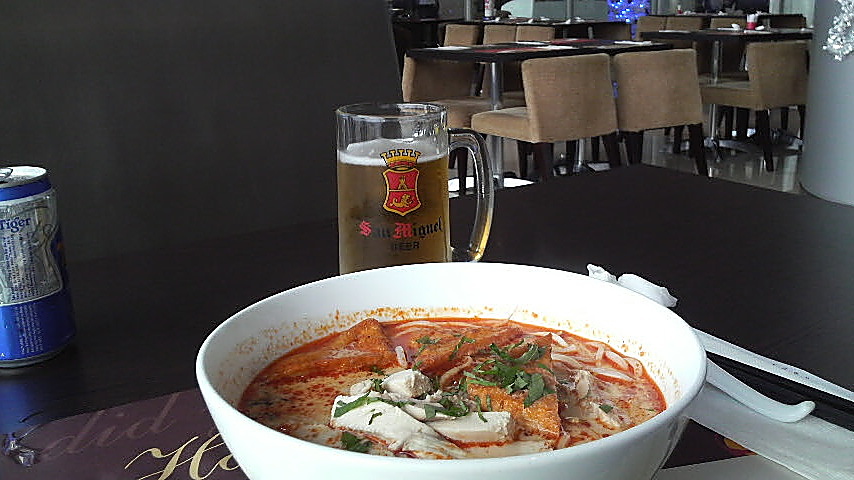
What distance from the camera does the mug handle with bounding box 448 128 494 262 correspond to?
2.94 ft

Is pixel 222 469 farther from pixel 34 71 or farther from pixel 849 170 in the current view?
pixel 849 170

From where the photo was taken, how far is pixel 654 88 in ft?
14.9

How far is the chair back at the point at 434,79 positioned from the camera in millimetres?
5043

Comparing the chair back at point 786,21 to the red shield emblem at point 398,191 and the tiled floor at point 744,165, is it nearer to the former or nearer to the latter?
the tiled floor at point 744,165

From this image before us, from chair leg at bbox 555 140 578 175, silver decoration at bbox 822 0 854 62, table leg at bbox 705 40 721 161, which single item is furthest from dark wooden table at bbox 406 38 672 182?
table leg at bbox 705 40 721 161

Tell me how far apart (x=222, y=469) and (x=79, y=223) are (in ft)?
3.49

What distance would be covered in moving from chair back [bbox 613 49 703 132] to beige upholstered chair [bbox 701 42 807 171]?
1.04 m

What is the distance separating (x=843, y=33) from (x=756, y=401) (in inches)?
183

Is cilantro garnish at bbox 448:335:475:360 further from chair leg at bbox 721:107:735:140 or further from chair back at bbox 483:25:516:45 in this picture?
chair leg at bbox 721:107:735:140

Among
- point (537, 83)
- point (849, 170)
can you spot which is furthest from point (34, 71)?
point (849, 170)

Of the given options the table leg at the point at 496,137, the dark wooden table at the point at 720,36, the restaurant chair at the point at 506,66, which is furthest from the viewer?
the restaurant chair at the point at 506,66

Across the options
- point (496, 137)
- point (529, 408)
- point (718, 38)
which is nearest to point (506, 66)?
point (718, 38)

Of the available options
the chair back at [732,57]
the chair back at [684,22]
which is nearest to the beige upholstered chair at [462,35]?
the chair back at [684,22]

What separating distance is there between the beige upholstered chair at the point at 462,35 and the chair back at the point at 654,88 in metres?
2.34
